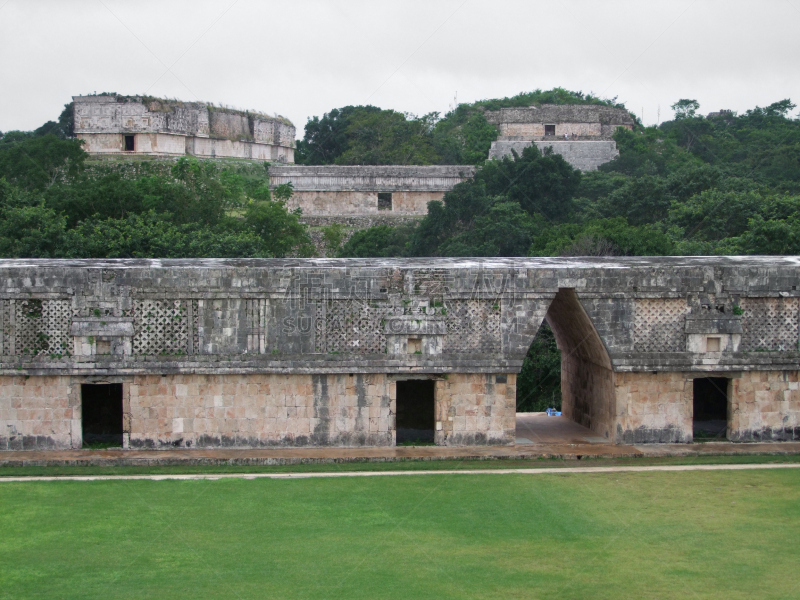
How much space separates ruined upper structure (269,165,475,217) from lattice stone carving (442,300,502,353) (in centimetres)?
2332

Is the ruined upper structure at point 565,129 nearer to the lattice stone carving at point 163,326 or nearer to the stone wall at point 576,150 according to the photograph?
the stone wall at point 576,150

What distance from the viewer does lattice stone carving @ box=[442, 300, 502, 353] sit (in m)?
14.5

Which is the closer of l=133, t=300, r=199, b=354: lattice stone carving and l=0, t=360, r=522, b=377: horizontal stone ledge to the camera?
l=0, t=360, r=522, b=377: horizontal stone ledge

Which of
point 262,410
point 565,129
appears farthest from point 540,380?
point 565,129

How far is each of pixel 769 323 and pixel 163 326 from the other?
9.08 meters

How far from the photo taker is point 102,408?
1673cm

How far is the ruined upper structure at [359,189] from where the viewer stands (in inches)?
1479

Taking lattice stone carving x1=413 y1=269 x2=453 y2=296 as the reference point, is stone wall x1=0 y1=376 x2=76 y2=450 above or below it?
below

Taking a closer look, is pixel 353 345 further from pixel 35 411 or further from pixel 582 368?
pixel 35 411

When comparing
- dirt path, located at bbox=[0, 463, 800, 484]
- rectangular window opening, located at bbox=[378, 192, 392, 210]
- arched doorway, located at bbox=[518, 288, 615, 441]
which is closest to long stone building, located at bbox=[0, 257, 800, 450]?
arched doorway, located at bbox=[518, 288, 615, 441]

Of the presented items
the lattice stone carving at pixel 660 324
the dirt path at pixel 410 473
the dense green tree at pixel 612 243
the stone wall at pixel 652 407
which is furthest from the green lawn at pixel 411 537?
the dense green tree at pixel 612 243

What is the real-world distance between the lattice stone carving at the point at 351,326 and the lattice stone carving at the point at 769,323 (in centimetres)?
539

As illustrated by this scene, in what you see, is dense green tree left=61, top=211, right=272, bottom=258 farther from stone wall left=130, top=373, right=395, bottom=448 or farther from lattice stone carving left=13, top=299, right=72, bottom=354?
stone wall left=130, top=373, right=395, bottom=448

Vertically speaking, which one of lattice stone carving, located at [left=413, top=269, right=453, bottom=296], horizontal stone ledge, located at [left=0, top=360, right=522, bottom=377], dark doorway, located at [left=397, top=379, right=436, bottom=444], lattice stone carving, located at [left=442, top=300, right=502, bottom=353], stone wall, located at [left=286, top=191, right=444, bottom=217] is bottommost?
dark doorway, located at [left=397, top=379, right=436, bottom=444]
